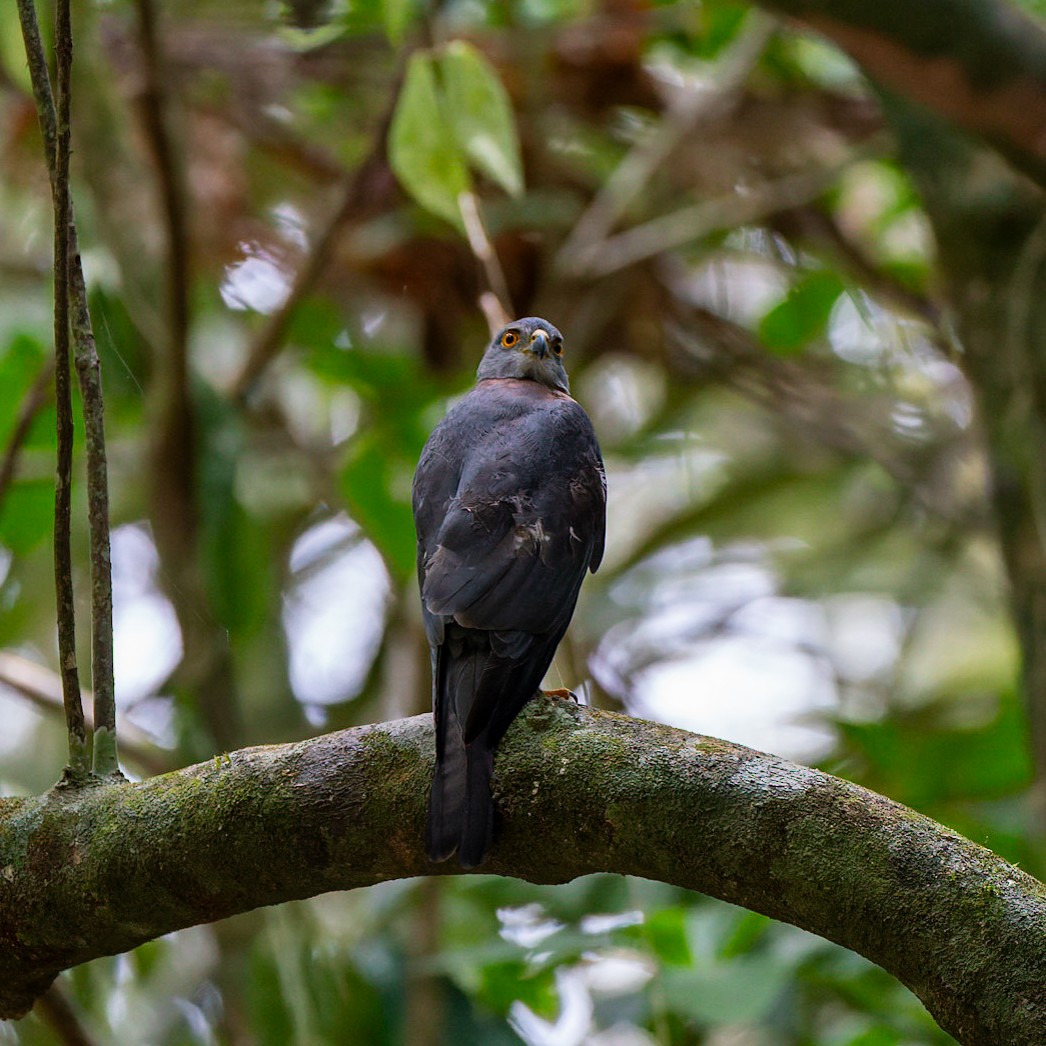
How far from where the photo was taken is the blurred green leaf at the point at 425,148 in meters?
3.26

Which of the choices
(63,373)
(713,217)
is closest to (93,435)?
(63,373)

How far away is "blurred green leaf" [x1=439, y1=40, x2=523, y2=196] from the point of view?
333cm

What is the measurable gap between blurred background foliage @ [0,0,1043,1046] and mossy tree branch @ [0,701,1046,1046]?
878 mm

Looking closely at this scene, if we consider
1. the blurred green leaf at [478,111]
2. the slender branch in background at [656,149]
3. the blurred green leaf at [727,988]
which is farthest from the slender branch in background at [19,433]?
the slender branch in background at [656,149]

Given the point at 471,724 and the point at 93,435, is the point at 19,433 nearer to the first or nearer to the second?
the point at 93,435

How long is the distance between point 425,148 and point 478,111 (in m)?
0.18

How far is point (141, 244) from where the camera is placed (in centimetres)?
457

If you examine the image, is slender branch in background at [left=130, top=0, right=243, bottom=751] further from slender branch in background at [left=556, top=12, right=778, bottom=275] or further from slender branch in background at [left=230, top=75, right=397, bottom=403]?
slender branch in background at [left=556, top=12, right=778, bottom=275]

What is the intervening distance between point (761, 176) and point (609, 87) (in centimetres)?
79

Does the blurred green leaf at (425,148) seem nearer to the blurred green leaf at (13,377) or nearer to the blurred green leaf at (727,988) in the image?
the blurred green leaf at (13,377)

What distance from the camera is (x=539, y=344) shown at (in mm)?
4207

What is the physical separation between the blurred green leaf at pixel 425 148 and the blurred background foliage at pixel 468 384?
0.01 meters

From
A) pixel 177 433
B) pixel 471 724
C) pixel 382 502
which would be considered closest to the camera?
pixel 471 724

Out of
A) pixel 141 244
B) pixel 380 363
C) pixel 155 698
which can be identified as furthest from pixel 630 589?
pixel 141 244
